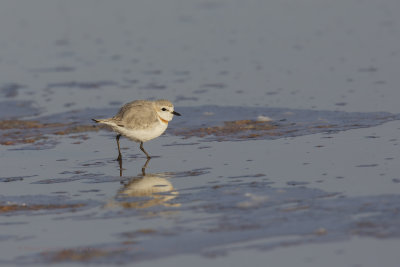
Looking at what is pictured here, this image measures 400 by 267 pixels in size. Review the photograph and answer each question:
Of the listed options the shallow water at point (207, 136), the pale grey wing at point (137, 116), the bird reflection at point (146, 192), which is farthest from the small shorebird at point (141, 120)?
the bird reflection at point (146, 192)

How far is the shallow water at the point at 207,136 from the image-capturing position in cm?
701

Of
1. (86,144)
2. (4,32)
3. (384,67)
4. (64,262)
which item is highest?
(4,32)

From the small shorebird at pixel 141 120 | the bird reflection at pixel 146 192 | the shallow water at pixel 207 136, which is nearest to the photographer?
the shallow water at pixel 207 136

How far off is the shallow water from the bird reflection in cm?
2

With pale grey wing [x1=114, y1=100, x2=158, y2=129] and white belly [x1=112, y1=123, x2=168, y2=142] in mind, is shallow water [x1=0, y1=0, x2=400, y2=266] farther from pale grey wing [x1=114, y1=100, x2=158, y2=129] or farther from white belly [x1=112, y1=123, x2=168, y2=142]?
pale grey wing [x1=114, y1=100, x2=158, y2=129]

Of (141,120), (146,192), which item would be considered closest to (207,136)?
(141,120)

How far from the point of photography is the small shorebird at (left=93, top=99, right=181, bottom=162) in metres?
10.6

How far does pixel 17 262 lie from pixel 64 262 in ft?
1.35

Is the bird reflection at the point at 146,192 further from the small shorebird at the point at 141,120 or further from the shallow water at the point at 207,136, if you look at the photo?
the small shorebird at the point at 141,120

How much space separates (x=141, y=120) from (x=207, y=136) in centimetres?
124

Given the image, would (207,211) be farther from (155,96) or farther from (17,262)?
(155,96)

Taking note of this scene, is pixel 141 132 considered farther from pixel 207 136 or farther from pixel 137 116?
pixel 207 136

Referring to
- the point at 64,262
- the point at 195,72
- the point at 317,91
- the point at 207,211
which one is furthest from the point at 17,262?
the point at 195,72

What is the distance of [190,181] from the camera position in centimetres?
907
